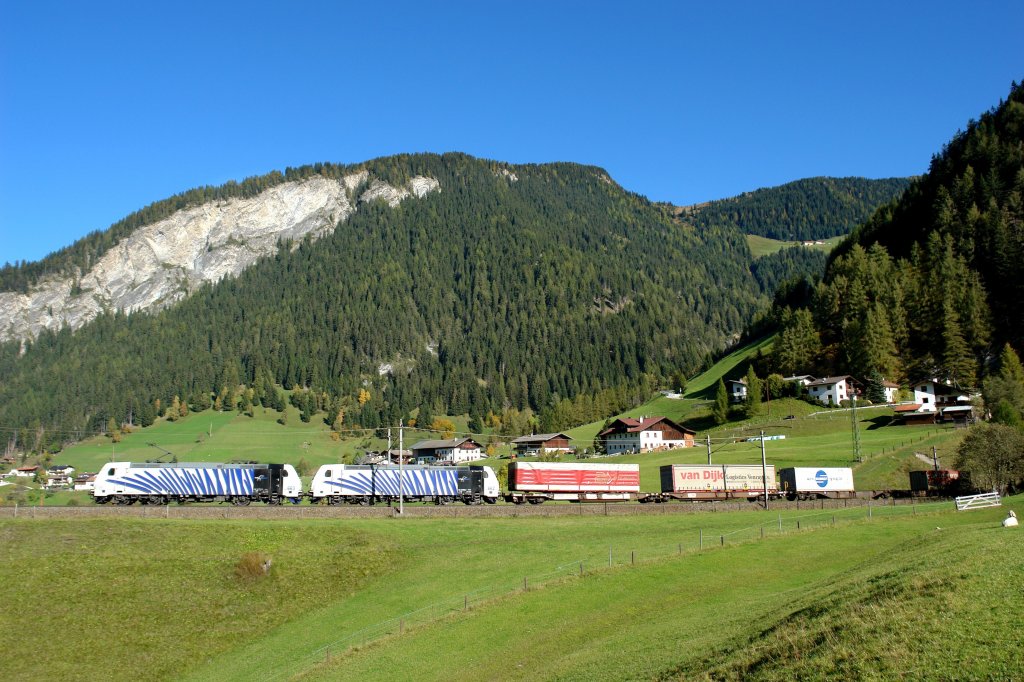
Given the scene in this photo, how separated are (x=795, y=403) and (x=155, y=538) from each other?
106 metres

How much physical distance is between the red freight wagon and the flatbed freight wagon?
2.56 metres

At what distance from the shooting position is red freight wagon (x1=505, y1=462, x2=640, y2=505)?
2677 inches

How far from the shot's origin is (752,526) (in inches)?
1996

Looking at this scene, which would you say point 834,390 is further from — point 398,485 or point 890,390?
point 398,485

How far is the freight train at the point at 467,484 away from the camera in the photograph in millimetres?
62406

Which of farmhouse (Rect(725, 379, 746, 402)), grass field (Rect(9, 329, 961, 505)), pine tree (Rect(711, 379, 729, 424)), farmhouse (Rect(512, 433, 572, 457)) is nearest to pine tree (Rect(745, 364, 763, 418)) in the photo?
grass field (Rect(9, 329, 961, 505))

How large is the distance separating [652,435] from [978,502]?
250 ft

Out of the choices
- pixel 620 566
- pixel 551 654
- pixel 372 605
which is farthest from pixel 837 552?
pixel 372 605

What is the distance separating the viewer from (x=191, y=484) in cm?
6281

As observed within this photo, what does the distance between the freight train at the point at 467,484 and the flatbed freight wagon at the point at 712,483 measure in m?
0.10

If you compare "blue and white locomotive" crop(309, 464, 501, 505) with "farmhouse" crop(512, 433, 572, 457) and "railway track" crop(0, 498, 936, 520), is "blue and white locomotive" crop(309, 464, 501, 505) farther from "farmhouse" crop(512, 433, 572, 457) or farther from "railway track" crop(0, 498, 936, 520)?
"farmhouse" crop(512, 433, 572, 457)

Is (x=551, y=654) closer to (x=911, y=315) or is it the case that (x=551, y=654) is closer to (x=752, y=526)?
(x=752, y=526)

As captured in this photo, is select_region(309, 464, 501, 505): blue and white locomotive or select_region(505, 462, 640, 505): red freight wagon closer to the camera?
select_region(309, 464, 501, 505): blue and white locomotive

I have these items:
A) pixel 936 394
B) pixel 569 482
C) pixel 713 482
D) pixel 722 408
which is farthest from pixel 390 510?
pixel 936 394
